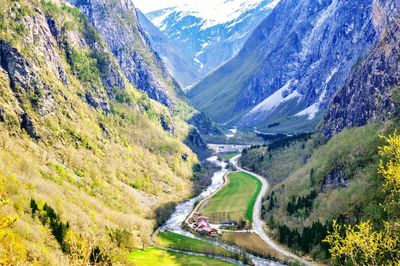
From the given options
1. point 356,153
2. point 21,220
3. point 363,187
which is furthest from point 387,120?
point 21,220

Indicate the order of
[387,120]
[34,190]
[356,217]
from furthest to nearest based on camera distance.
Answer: [387,120] < [34,190] < [356,217]

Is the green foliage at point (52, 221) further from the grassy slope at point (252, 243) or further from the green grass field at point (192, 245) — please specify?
the grassy slope at point (252, 243)

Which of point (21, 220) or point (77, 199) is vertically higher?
point (77, 199)

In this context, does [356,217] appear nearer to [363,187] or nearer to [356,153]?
[363,187]

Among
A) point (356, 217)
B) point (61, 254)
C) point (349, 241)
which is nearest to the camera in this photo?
point (349, 241)

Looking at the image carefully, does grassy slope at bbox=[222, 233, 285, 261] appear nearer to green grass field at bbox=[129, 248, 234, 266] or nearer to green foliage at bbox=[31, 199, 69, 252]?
green grass field at bbox=[129, 248, 234, 266]

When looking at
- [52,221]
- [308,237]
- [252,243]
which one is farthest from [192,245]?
[52,221]

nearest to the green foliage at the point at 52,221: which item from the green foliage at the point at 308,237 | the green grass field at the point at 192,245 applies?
the green grass field at the point at 192,245

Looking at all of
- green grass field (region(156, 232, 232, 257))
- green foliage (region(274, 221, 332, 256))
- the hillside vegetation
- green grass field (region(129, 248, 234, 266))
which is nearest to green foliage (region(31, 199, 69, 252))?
green grass field (region(129, 248, 234, 266))

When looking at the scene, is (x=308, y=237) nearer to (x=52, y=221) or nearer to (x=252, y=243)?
(x=252, y=243)
